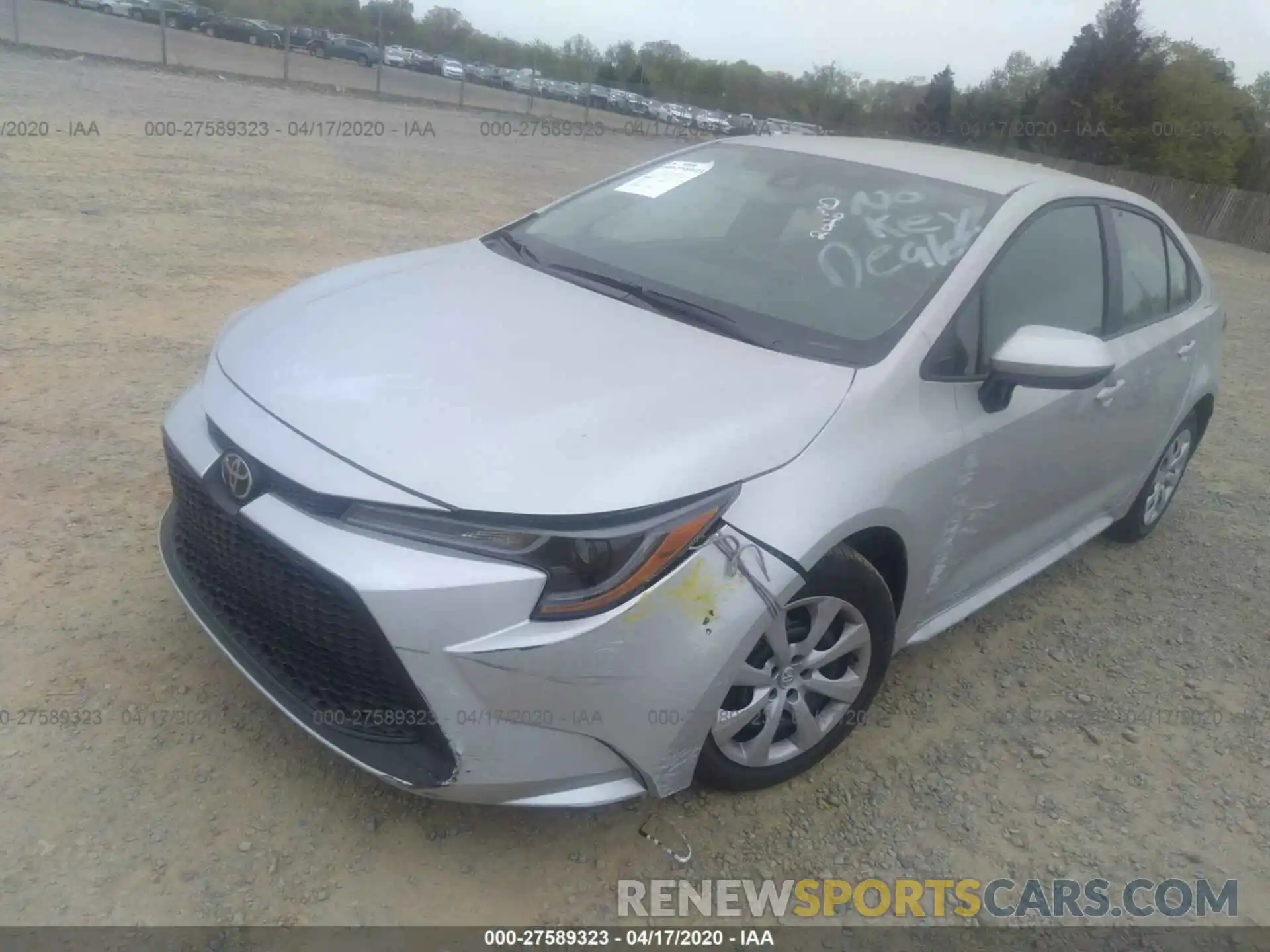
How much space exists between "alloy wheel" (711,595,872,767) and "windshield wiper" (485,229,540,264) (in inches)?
60.2

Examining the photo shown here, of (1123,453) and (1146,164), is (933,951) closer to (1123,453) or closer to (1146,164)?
(1123,453)

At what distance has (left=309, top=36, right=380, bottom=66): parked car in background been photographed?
29422 mm

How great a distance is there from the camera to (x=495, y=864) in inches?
91.4

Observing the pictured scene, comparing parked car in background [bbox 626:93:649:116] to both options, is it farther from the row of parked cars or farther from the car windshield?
the car windshield

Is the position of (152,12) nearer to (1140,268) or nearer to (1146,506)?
(1140,268)

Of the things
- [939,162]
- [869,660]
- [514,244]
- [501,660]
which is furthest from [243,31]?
[501,660]

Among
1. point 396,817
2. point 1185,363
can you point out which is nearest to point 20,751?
point 396,817

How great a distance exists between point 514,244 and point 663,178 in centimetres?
66

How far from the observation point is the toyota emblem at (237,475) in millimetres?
2197

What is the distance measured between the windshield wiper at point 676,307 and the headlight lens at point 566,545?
32.3 inches

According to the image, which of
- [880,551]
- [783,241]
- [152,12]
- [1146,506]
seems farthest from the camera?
[152,12]

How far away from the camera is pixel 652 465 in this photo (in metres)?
2.12

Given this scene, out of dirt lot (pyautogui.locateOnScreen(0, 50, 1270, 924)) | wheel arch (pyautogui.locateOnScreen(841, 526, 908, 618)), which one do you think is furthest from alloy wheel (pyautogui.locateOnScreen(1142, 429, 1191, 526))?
wheel arch (pyautogui.locateOnScreen(841, 526, 908, 618))

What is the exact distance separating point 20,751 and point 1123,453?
12.2 feet
